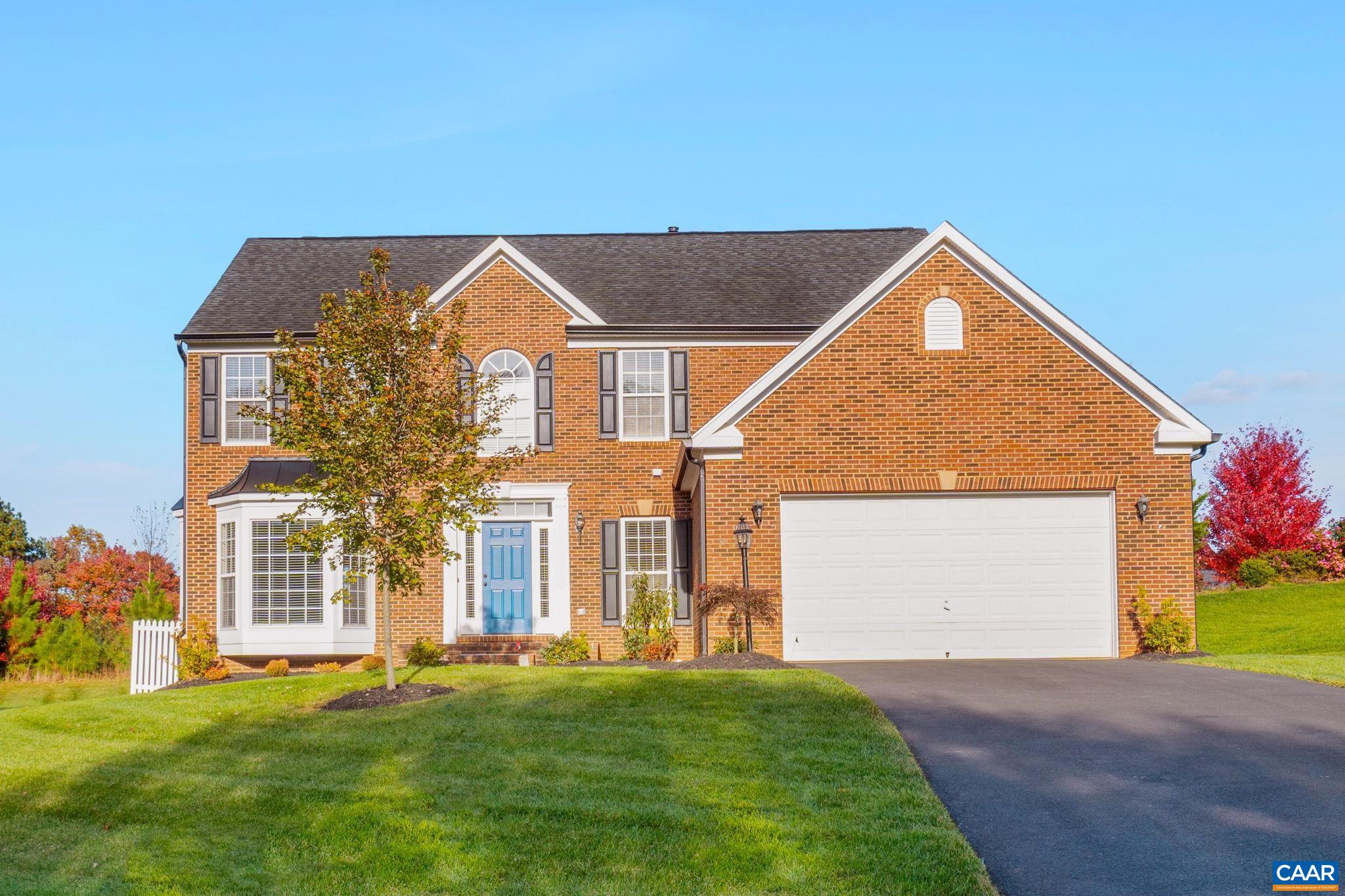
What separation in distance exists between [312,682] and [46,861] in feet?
25.8

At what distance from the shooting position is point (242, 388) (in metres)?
22.4

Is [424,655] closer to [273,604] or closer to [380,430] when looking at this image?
[273,604]

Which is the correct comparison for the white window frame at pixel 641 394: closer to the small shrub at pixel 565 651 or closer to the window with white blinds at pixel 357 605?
the small shrub at pixel 565 651

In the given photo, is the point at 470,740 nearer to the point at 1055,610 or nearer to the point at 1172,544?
the point at 1055,610

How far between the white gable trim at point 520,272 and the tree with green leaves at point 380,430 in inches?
283

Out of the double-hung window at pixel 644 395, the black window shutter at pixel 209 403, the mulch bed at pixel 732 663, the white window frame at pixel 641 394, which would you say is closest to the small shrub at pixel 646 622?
the white window frame at pixel 641 394

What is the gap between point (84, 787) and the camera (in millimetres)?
9828

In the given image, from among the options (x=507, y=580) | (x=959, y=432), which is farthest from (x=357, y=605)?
(x=959, y=432)

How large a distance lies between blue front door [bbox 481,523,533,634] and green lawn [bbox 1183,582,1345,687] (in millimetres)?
10253

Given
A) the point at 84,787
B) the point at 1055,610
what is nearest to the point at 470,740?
the point at 84,787

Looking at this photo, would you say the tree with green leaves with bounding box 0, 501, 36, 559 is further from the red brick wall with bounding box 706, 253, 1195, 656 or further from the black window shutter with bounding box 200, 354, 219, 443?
the red brick wall with bounding box 706, 253, 1195, 656

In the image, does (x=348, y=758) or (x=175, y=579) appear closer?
(x=348, y=758)

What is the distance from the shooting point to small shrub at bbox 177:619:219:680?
20.8m

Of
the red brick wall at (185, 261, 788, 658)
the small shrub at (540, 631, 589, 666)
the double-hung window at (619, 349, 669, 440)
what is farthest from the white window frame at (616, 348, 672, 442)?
the small shrub at (540, 631, 589, 666)
